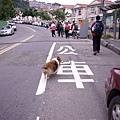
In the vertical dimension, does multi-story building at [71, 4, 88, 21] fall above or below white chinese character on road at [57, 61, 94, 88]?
above

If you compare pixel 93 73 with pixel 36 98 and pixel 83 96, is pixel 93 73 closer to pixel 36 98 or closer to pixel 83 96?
pixel 83 96

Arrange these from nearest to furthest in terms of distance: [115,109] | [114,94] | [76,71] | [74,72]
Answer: [115,109]
[114,94]
[74,72]
[76,71]

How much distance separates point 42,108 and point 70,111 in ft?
1.87

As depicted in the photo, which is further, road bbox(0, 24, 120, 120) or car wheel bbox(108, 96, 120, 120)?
road bbox(0, 24, 120, 120)

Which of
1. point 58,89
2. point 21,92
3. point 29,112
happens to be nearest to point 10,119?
point 29,112

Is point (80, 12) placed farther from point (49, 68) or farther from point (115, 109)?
point (115, 109)

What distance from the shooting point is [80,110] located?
4613 mm

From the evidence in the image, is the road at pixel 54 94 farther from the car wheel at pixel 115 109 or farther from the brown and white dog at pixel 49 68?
the car wheel at pixel 115 109

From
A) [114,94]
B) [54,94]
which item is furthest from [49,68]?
[114,94]

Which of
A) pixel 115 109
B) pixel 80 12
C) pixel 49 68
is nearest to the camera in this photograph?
pixel 115 109

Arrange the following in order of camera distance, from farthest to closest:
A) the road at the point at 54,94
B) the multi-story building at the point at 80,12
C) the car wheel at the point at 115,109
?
the multi-story building at the point at 80,12
the road at the point at 54,94
the car wheel at the point at 115,109

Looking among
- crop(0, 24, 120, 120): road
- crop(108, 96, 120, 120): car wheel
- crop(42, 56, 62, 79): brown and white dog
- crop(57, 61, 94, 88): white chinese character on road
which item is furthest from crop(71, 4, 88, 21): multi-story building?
crop(108, 96, 120, 120): car wheel

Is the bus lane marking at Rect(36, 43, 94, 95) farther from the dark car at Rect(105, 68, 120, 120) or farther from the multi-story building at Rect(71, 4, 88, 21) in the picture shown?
the multi-story building at Rect(71, 4, 88, 21)

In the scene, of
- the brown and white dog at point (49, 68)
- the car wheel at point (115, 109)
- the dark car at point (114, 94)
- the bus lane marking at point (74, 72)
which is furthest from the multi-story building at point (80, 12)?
the car wheel at point (115, 109)
